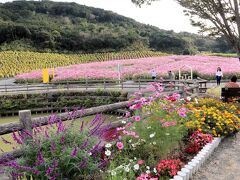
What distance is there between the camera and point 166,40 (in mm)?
81562

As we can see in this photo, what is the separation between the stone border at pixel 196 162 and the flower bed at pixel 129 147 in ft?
0.33

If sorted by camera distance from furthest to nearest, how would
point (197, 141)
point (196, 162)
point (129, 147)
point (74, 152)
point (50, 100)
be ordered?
point (50, 100), point (197, 141), point (129, 147), point (196, 162), point (74, 152)

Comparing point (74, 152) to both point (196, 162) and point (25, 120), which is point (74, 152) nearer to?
point (25, 120)

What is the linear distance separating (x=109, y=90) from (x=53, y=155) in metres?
17.7

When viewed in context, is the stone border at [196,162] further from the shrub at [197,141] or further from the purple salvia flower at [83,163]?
the purple salvia flower at [83,163]

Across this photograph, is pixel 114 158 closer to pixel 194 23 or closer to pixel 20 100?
pixel 194 23

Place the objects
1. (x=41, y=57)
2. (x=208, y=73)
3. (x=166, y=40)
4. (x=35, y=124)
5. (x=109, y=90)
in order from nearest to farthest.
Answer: (x=35, y=124) → (x=109, y=90) → (x=208, y=73) → (x=41, y=57) → (x=166, y=40)

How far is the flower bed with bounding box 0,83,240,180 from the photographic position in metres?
3.98

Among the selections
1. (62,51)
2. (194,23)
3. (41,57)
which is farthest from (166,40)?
(194,23)

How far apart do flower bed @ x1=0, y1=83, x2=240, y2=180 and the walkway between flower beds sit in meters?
0.32

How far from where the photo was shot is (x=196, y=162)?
17.3 ft

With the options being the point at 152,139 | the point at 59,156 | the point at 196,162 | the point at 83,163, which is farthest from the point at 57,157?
the point at 196,162

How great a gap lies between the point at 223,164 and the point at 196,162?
885mm

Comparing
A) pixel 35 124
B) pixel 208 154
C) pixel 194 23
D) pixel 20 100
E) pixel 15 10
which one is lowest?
pixel 20 100
